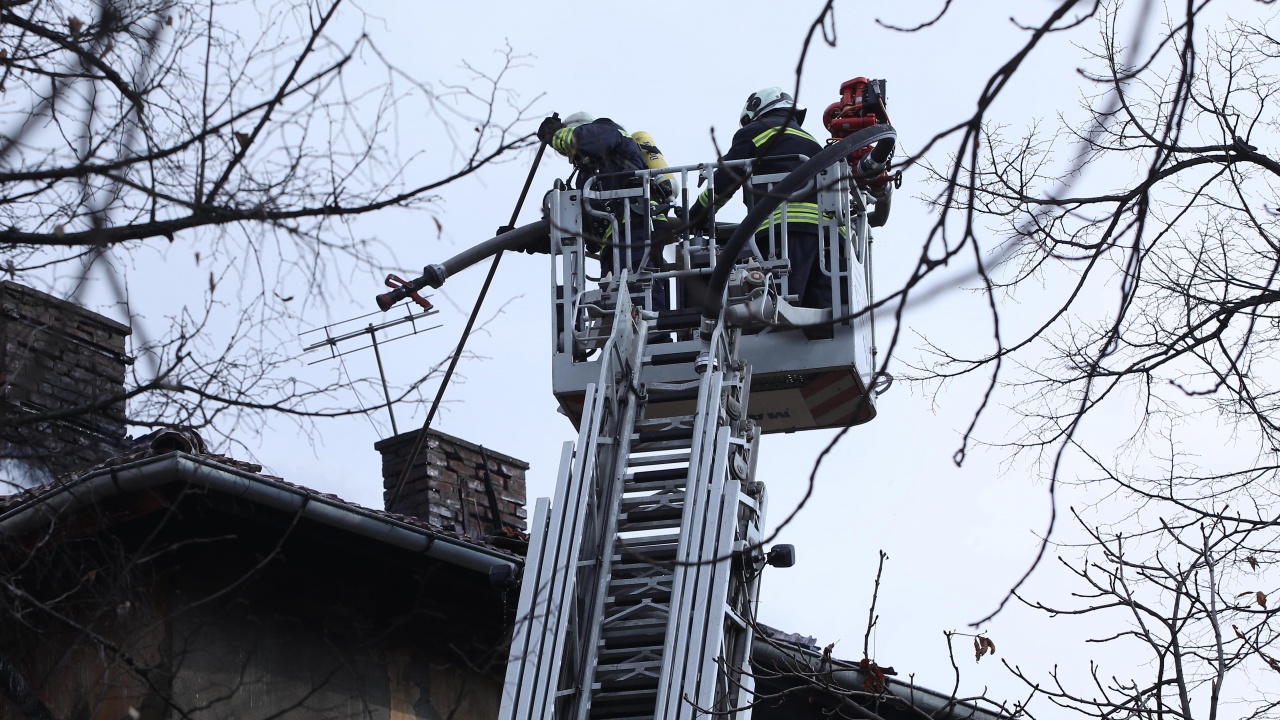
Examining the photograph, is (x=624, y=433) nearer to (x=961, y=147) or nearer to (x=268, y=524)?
(x=268, y=524)

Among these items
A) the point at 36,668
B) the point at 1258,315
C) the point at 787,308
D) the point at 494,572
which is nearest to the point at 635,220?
the point at 787,308

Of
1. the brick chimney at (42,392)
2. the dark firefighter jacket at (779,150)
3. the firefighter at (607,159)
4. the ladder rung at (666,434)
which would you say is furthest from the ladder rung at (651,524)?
the brick chimney at (42,392)

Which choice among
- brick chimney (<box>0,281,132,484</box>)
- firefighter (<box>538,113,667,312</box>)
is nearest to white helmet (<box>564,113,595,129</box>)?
firefighter (<box>538,113,667,312</box>)

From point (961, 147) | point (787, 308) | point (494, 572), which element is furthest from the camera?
point (787, 308)

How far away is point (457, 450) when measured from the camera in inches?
457

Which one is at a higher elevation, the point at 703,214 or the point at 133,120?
the point at 133,120

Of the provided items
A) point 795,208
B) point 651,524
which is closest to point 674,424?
point 651,524

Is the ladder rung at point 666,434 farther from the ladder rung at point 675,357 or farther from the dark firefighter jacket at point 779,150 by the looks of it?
the dark firefighter jacket at point 779,150

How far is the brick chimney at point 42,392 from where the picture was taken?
4.57m

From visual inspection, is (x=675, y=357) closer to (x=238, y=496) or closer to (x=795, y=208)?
(x=795, y=208)

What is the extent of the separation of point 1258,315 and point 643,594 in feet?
10.3

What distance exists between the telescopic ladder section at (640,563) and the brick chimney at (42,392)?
2.15m

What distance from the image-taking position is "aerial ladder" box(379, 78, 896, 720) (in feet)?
23.2

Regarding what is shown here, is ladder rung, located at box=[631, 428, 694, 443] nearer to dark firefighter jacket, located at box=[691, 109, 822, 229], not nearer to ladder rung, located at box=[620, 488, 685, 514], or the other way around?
ladder rung, located at box=[620, 488, 685, 514]
